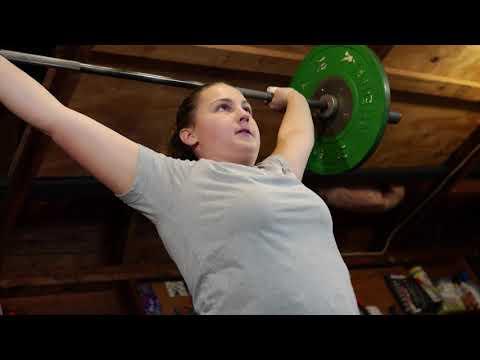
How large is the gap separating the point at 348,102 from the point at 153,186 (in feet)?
3.15

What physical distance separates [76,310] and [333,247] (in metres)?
2.23

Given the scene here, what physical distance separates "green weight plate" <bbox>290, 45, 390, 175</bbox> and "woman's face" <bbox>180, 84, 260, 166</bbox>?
0.52m

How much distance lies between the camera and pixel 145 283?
135 inches

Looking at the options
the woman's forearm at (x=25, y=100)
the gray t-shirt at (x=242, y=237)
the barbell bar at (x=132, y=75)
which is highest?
the barbell bar at (x=132, y=75)

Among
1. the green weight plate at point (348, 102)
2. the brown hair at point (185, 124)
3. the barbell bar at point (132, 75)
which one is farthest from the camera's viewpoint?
the green weight plate at point (348, 102)

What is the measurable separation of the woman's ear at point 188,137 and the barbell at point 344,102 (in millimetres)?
198

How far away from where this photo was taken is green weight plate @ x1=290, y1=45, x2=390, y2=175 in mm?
1929

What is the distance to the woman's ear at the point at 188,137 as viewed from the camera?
1.64 metres

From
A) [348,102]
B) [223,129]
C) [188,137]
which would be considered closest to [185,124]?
[188,137]

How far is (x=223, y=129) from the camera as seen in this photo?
5.13 ft

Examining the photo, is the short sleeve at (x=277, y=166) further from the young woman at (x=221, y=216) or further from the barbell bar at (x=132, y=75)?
the barbell bar at (x=132, y=75)

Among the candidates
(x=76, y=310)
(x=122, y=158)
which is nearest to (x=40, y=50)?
(x=122, y=158)

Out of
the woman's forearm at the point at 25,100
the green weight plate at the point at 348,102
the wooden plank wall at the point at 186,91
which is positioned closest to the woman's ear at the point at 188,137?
the woman's forearm at the point at 25,100
